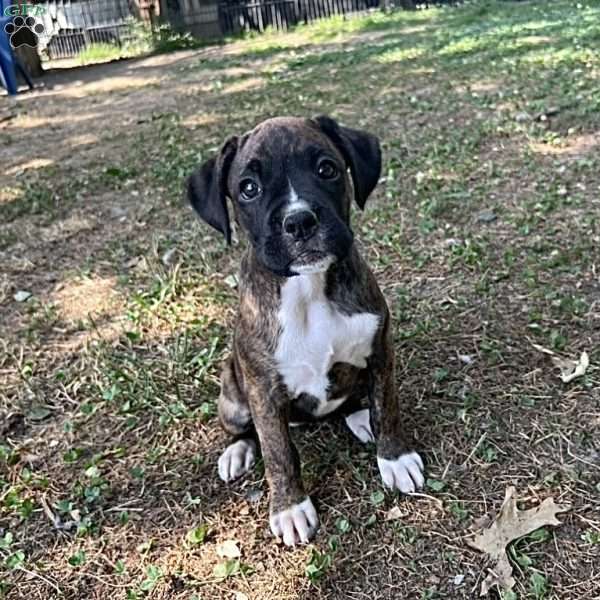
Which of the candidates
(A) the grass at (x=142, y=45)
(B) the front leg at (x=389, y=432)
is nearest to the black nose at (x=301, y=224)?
(B) the front leg at (x=389, y=432)

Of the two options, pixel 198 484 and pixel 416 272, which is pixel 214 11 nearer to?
pixel 416 272

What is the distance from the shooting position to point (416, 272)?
4.56m

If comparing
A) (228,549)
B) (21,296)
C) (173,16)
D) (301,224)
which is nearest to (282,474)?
(228,549)

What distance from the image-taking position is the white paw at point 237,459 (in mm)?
3185

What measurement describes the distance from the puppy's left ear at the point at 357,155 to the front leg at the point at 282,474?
847 mm

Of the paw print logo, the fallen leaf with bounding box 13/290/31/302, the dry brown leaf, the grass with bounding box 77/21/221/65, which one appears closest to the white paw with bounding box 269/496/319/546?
the dry brown leaf

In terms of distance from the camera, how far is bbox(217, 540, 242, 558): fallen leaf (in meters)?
→ 2.81

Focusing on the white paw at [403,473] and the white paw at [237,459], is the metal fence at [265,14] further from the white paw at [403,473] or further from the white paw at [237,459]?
the white paw at [403,473]

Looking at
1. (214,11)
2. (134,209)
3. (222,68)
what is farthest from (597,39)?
(214,11)

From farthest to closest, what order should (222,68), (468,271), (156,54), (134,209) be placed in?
(156,54) < (222,68) < (134,209) < (468,271)

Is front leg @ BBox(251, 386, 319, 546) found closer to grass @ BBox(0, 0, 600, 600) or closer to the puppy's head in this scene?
grass @ BBox(0, 0, 600, 600)

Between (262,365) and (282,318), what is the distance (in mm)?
195

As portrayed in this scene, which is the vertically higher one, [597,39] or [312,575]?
[597,39]

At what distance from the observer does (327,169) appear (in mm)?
2688
